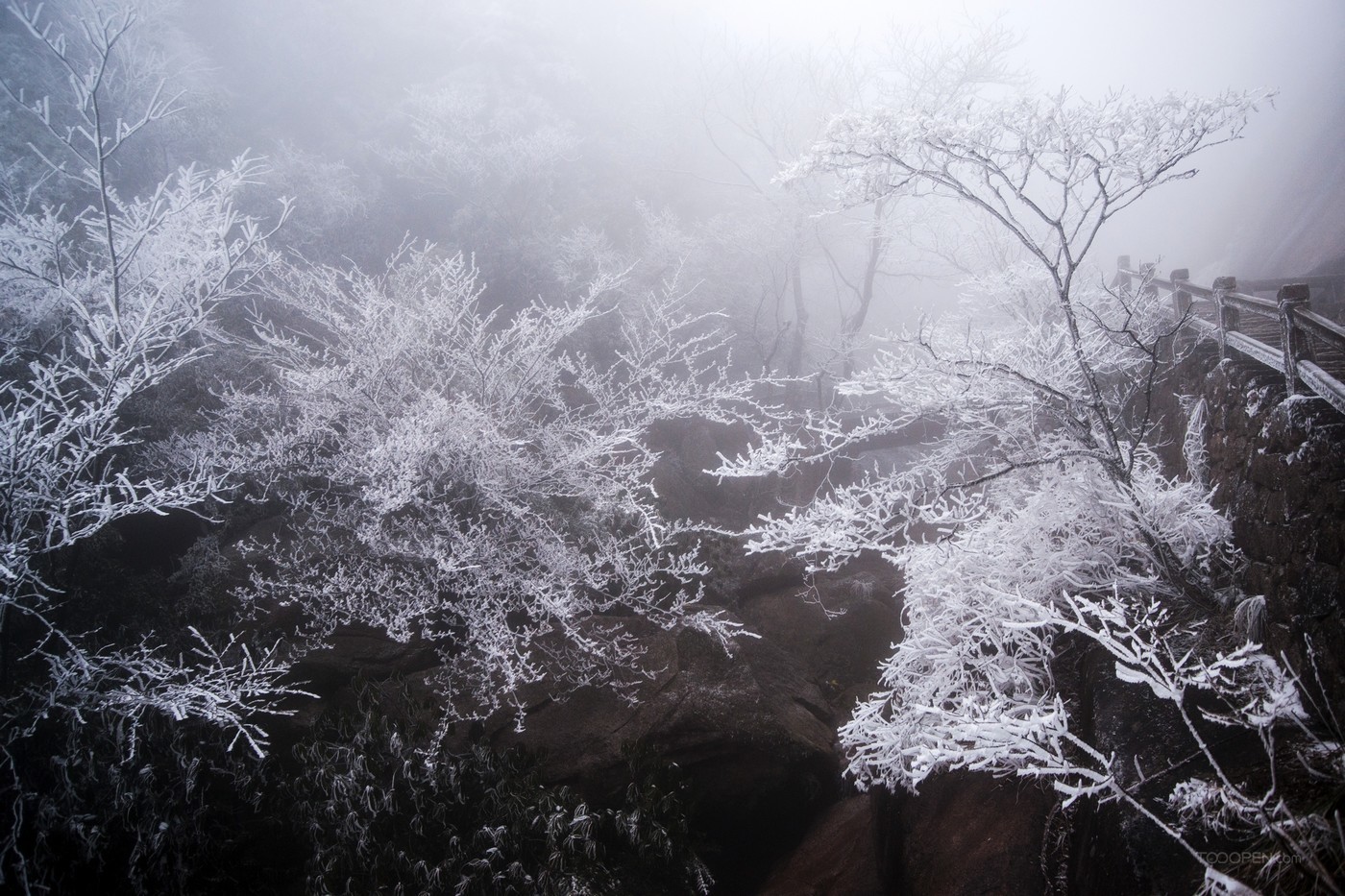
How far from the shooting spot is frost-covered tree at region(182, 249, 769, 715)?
644cm

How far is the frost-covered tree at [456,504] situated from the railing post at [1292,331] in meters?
5.27

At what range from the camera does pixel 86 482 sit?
5.64m

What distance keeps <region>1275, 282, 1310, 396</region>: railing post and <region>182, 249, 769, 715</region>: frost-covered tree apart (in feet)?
17.3

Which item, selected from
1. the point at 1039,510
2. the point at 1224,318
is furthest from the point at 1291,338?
the point at 1039,510

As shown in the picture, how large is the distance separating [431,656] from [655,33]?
24170mm

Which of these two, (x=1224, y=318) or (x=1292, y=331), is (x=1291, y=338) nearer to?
(x=1292, y=331)

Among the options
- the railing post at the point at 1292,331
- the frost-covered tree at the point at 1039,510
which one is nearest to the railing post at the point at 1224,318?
the frost-covered tree at the point at 1039,510

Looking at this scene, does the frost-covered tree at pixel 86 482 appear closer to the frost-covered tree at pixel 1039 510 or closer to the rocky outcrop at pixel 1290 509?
the frost-covered tree at pixel 1039 510

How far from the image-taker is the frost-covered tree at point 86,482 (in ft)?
15.2

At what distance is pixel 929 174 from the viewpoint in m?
4.74

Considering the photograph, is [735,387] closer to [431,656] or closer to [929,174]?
[929,174]

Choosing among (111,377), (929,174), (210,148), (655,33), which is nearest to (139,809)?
(111,377)

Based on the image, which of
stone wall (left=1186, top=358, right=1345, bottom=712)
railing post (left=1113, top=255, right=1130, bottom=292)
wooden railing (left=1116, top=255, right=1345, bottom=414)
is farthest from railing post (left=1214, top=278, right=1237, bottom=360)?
railing post (left=1113, top=255, right=1130, bottom=292)

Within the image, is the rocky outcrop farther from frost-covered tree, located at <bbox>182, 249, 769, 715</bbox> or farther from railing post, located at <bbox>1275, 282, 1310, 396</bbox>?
frost-covered tree, located at <bbox>182, 249, 769, 715</bbox>
